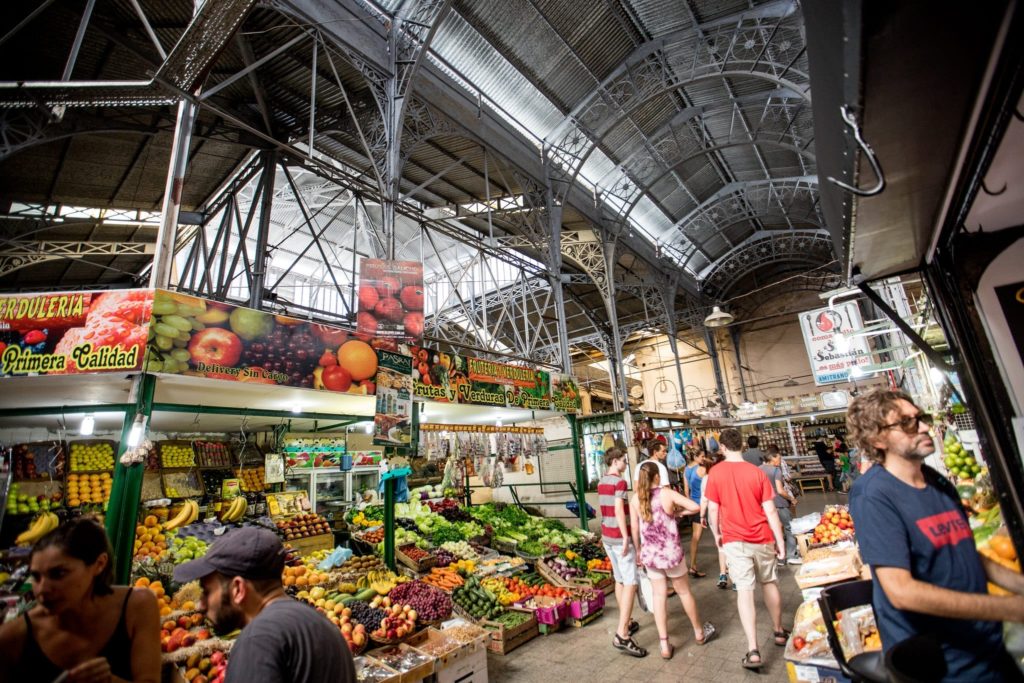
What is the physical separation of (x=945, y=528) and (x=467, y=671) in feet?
11.9

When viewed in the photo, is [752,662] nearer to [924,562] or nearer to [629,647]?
[629,647]

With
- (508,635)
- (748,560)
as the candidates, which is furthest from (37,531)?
(748,560)

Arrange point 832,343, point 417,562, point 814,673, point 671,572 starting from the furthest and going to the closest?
point 832,343, point 417,562, point 671,572, point 814,673

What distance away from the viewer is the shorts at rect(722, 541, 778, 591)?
3936 mm

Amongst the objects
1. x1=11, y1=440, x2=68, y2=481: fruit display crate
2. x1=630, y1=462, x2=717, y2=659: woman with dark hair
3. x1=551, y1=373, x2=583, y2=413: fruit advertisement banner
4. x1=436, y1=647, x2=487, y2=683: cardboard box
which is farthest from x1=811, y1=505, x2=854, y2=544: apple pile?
x1=11, y1=440, x2=68, y2=481: fruit display crate

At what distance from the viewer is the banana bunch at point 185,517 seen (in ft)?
18.0

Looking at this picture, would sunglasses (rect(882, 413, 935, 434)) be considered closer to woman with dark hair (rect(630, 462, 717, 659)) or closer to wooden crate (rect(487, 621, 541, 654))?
woman with dark hair (rect(630, 462, 717, 659))

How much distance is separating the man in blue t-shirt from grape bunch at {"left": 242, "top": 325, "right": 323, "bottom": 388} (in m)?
5.03

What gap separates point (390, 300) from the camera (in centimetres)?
596

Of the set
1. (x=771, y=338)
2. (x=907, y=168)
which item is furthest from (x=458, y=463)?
(x=771, y=338)

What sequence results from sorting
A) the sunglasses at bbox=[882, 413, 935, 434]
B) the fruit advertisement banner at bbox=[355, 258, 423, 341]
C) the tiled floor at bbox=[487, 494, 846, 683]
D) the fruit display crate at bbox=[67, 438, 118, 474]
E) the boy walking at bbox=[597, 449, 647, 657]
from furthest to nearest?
1. the fruit display crate at bbox=[67, 438, 118, 474]
2. the fruit advertisement banner at bbox=[355, 258, 423, 341]
3. the boy walking at bbox=[597, 449, 647, 657]
4. the tiled floor at bbox=[487, 494, 846, 683]
5. the sunglasses at bbox=[882, 413, 935, 434]

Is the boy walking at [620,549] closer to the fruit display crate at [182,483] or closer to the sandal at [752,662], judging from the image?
the sandal at [752,662]

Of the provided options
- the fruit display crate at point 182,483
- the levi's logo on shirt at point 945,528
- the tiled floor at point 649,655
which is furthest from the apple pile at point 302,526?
the levi's logo on shirt at point 945,528

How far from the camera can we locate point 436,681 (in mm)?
3604
